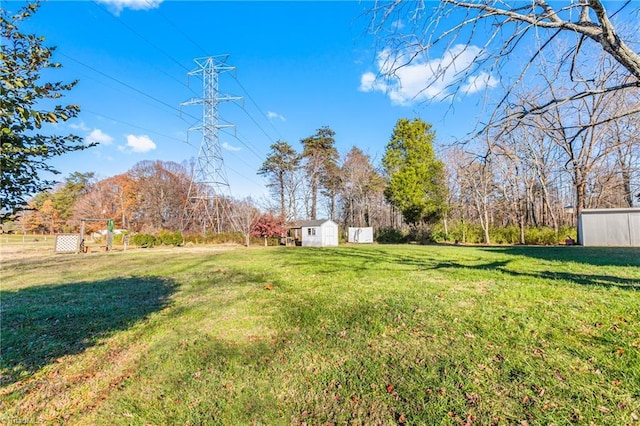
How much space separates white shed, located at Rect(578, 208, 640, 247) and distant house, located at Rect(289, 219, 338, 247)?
15.7m

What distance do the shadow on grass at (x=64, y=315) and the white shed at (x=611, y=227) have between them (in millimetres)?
20108

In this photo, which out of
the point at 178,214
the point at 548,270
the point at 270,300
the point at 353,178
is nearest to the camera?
the point at 270,300

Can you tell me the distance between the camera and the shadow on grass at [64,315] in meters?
3.18

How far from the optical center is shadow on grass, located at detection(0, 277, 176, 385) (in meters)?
3.18

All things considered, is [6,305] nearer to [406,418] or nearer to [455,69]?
[406,418]

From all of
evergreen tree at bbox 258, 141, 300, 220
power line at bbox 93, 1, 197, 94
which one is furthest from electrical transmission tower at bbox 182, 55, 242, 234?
evergreen tree at bbox 258, 141, 300, 220

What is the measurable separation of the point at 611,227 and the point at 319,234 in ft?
57.7

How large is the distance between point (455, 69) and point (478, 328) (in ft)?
9.38

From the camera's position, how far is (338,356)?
2943 mm

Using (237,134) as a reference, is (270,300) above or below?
below

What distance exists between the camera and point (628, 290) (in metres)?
4.43

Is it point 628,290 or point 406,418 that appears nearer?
point 406,418

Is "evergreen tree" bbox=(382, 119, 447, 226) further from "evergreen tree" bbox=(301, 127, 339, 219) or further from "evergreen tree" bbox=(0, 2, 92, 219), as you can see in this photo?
"evergreen tree" bbox=(0, 2, 92, 219)

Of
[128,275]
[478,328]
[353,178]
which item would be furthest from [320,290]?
[353,178]
